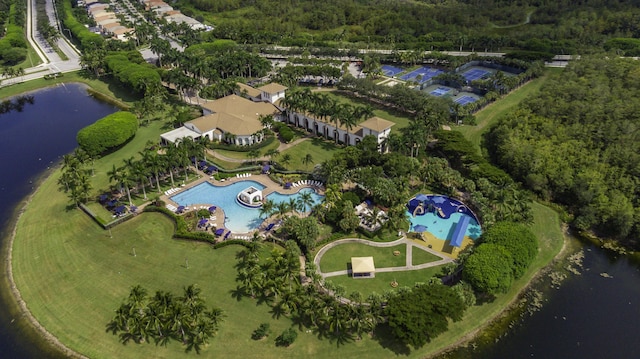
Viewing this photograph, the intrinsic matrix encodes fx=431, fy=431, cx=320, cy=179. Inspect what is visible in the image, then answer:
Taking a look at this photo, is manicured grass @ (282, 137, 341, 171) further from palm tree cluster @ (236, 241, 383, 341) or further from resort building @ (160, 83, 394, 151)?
palm tree cluster @ (236, 241, 383, 341)

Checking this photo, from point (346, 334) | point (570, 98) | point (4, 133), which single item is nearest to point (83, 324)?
point (346, 334)

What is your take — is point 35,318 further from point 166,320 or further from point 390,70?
point 390,70

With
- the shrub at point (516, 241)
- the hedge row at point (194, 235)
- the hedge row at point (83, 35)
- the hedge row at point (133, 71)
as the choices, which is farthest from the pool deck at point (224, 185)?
the hedge row at point (83, 35)

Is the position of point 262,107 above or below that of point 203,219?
above

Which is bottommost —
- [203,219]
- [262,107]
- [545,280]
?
[545,280]

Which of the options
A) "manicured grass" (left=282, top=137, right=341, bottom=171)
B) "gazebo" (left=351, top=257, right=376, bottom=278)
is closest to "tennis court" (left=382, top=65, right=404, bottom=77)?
"manicured grass" (left=282, top=137, right=341, bottom=171)

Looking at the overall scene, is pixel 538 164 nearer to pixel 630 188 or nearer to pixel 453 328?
pixel 630 188

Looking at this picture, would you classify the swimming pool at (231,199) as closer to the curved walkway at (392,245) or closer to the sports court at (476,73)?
the curved walkway at (392,245)
